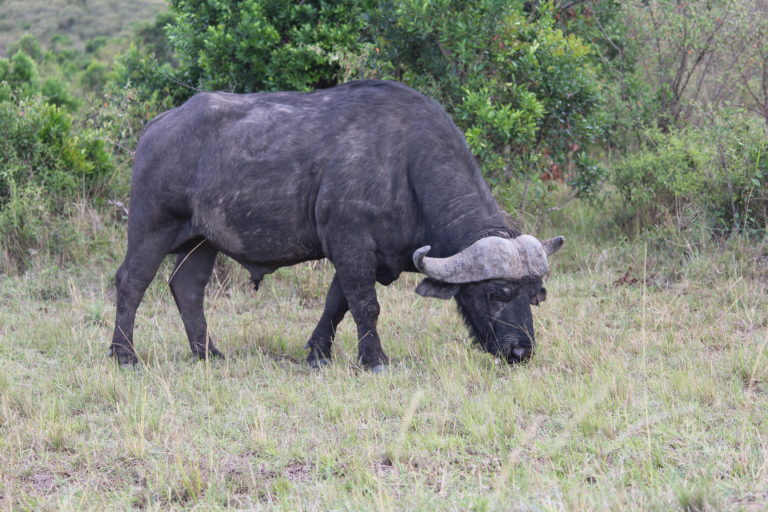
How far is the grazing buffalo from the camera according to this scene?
20.7ft

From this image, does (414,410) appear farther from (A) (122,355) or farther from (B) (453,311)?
(B) (453,311)

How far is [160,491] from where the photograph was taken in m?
4.30

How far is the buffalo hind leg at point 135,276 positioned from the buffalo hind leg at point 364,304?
1581 millimetres

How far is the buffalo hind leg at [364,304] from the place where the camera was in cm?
669

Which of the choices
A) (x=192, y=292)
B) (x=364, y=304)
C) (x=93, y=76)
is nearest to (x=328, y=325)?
(x=364, y=304)

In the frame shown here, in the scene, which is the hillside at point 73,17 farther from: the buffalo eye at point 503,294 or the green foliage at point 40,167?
the buffalo eye at point 503,294

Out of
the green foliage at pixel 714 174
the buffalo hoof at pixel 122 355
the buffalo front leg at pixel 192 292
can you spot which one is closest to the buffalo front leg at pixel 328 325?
the buffalo front leg at pixel 192 292

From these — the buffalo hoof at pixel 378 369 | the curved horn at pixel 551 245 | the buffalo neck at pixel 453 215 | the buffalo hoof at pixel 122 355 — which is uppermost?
→ the buffalo neck at pixel 453 215

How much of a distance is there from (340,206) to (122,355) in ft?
7.16

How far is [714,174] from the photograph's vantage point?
9.27 metres

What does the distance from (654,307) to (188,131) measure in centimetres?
421

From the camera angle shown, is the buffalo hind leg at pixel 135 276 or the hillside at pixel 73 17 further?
the hillside at pixel 73 17

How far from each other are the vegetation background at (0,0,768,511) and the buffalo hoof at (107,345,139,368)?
0.22 metres

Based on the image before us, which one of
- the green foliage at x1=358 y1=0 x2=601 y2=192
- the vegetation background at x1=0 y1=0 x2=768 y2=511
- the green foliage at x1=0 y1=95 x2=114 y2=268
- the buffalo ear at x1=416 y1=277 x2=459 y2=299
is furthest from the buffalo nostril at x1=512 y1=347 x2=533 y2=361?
the green foliage at x1=0 y1=95 x2=114 y2=268
